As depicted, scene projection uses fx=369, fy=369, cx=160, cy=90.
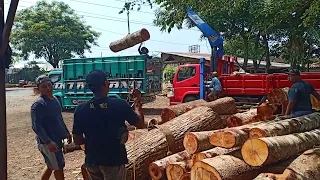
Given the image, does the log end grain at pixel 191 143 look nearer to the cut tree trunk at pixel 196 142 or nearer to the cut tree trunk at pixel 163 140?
the cut tree trunk at pixel 196 142

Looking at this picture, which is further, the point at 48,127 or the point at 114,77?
the point at 114,77

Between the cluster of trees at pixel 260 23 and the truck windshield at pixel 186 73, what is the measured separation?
1.73 meters

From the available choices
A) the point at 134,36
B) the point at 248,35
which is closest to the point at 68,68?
the point at 134,36

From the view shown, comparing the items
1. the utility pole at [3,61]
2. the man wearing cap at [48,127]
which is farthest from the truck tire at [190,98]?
the utility pole at [3,61]

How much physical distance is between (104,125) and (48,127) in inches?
67.8

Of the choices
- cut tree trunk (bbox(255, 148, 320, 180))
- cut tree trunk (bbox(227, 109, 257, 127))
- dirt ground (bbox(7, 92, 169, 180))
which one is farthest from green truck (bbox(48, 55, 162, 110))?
cut tree trunk (bbox(255, 148, 320, 180))

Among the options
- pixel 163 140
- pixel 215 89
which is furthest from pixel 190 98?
pixel 163 140

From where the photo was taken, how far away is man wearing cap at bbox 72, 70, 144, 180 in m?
3.76

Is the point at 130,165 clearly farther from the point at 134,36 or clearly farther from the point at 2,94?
the point at 134,36

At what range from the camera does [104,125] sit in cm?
377

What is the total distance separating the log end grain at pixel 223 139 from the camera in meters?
5.02

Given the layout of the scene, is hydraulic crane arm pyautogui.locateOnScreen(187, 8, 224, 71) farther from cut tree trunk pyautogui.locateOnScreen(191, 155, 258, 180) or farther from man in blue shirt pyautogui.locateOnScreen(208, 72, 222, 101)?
cut tree trunk pyautogui.locateOnScreen(191, 155, 258, 180)

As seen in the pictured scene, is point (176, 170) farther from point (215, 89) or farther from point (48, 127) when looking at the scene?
point (215, 89)

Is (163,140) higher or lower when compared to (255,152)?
lower
